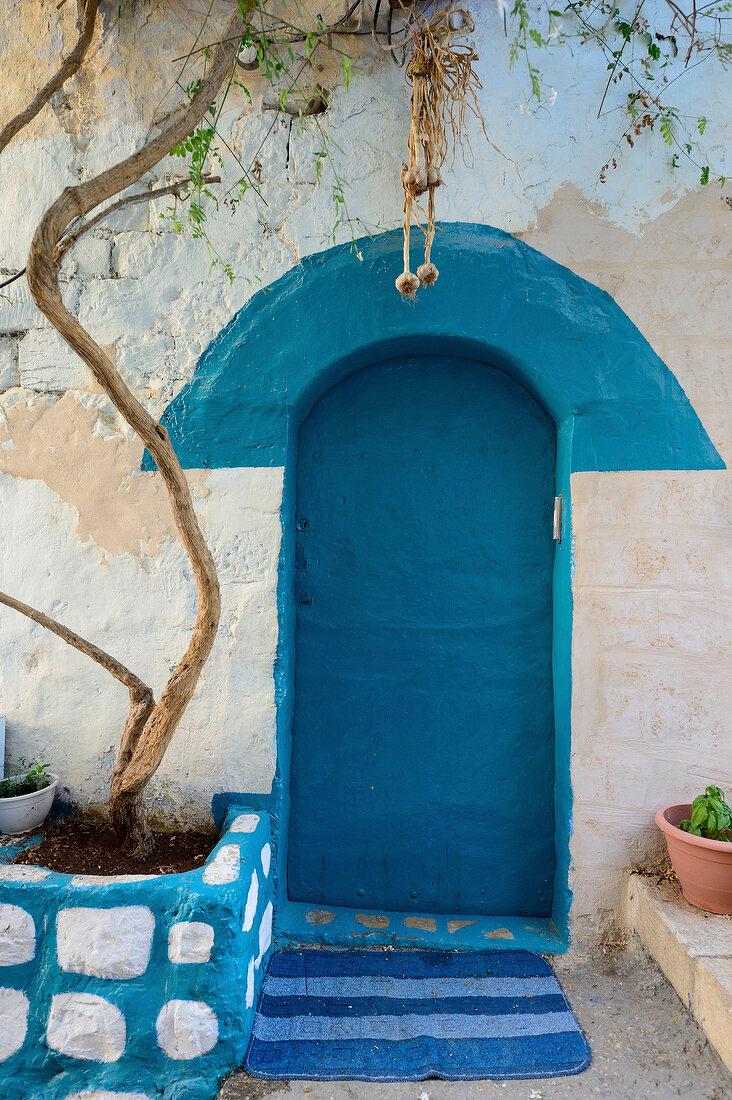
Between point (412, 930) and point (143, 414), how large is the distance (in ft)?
6.47

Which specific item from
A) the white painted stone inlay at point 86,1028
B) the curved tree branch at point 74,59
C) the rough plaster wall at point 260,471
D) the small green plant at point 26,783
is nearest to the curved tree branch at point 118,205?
the rough plaster wall at point 260,471

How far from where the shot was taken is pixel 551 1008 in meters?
2.22

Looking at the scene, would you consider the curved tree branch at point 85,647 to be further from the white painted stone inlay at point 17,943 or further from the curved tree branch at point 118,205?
the curved tree branch at point 118,205

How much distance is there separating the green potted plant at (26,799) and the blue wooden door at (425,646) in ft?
2.88

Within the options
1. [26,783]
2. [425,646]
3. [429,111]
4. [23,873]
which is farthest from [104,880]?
[429,111]

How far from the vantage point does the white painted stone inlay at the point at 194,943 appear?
1962mm

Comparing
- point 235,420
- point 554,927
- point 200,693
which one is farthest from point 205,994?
point 235,420

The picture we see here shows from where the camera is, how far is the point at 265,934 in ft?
7.82

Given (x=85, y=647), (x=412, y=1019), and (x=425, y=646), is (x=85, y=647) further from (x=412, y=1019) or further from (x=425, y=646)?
(x=412, y=1019)

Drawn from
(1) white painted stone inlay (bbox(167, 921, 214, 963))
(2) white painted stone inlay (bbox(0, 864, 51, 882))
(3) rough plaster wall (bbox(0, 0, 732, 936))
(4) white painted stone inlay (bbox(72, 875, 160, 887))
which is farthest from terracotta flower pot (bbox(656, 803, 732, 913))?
(2) white painted stone inlay (bbox(0, 864, 51, 882))

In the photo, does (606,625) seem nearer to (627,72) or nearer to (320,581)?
(320,581)

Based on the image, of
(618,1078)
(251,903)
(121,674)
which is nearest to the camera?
(618,1078)

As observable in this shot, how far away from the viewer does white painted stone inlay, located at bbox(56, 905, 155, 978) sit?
77.9 inches

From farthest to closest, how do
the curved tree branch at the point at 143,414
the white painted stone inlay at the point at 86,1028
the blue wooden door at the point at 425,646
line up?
1. the blue wooden door at the point at 425,646
2. the white painted stone inlay at the point at 86,1028
3. the curved tree branch at the point at 143,414
